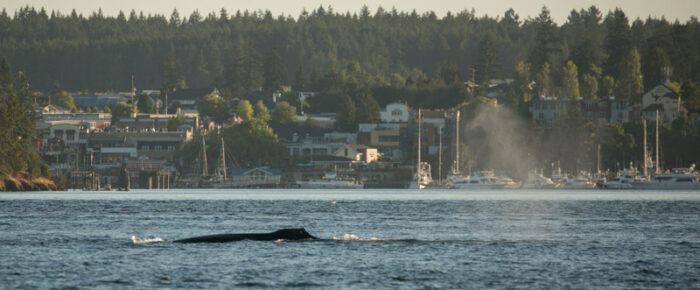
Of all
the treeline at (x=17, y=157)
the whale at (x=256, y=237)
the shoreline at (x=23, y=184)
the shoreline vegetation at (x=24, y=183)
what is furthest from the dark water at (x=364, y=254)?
the treeline at (x=17, y=157)

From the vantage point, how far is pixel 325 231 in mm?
74062

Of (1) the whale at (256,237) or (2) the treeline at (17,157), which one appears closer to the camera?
(1) the whale at (256,237)

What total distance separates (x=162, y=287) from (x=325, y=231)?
94.1ft

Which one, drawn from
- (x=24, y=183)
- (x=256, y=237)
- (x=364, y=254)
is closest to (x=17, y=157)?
(x=24, y=183)

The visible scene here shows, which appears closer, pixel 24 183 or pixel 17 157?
pixel 17 157

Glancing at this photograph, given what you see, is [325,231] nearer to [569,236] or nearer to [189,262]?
[569,236]

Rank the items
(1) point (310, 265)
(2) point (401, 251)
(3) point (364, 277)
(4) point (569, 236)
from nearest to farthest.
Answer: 1. (3) point (364, 277)
2. (1) point (310, 265)
3. (2) point (401, 251)
4. (4) point (569, 236)

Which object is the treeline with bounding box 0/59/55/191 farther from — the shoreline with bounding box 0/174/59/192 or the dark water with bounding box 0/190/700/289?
the dark water with bounding box 0/190/700/289

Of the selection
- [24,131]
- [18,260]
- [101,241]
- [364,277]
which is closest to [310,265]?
[364,277]

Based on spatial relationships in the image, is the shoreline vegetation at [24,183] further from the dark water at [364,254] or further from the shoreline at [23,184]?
the dark water at [364,254]

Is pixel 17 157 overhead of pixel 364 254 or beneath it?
overhead

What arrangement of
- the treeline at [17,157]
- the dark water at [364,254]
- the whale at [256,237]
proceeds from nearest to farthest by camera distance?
the dark water at [364,254] < the whale at [256,237] < the treeline at [17,157]

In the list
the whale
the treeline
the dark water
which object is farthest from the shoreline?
the whale

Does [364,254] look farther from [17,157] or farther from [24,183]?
[24,183]
